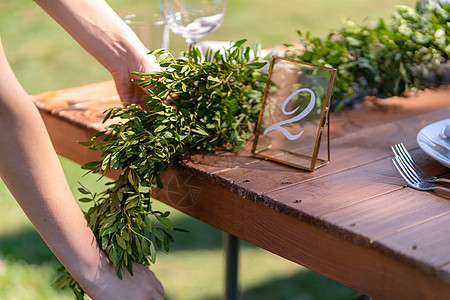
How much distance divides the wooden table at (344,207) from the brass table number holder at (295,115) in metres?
0.03

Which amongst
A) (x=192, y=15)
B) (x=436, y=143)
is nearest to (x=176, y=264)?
(x=192, y=15)

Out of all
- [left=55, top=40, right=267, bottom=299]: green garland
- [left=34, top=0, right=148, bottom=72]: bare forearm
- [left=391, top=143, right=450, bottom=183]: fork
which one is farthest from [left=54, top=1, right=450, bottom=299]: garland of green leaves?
[left=391, top=143, right=450, bottom=183]: fork

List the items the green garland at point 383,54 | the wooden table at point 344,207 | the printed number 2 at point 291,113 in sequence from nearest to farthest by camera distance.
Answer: the wooden table at point 344,207, the printed number 2 at point 291,113, the green garland at point 383,54

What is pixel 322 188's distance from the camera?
806mm

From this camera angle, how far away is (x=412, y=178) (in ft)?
2.71

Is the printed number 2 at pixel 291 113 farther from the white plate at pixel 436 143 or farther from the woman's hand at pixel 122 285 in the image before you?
the woman's hand at pixel 122 285

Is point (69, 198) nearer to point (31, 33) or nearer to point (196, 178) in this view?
point (196, 178)

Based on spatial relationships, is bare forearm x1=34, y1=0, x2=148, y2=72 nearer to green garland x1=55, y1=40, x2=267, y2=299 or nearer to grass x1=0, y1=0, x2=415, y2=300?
green garland x1=55, y1=40, x2=267, y2=299

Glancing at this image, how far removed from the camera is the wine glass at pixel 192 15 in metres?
1.21

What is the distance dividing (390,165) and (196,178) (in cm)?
32

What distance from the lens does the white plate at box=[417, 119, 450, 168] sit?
2.76ft

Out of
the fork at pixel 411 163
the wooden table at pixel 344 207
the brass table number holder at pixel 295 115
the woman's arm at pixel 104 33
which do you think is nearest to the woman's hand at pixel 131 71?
the woman's arm at pixel 104 33

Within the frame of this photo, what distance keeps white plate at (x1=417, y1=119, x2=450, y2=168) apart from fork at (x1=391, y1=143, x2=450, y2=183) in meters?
0.03

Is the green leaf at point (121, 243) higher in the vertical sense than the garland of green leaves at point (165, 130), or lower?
lower
